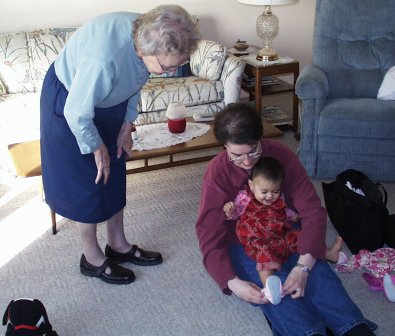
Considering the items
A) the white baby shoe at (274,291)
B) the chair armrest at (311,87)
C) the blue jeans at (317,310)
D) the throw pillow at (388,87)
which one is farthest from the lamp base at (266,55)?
the white baby shoe at (274,291)

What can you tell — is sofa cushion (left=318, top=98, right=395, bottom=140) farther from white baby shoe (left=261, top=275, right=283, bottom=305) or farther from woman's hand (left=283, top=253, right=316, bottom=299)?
white baby shoe (left=261, top=275, right=283, bottom=305)

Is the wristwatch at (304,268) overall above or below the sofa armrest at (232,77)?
below

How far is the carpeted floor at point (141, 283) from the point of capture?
1.79m

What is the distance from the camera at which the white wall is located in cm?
364

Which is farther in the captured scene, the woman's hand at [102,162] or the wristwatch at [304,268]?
the woman's hand at [102,162]

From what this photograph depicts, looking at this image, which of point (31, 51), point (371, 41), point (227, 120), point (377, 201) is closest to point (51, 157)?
point (227, 120)

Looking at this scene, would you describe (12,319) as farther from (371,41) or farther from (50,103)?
(371,41)

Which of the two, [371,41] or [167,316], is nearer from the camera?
[167,316]

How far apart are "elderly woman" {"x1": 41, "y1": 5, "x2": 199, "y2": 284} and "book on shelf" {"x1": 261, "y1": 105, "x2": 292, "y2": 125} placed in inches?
70.0

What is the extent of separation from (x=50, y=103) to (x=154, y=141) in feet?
3.05

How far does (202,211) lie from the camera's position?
5.39 ft

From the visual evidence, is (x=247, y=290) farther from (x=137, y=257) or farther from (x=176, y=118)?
(x=176, y=118)

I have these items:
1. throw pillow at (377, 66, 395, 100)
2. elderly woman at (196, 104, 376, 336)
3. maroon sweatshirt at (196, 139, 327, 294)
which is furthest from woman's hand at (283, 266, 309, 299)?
throw pillow at (377, 66, 395, 100)

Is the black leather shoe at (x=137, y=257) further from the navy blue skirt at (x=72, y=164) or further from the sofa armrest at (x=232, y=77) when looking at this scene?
the sofa armrest at (x=232, y=77)
